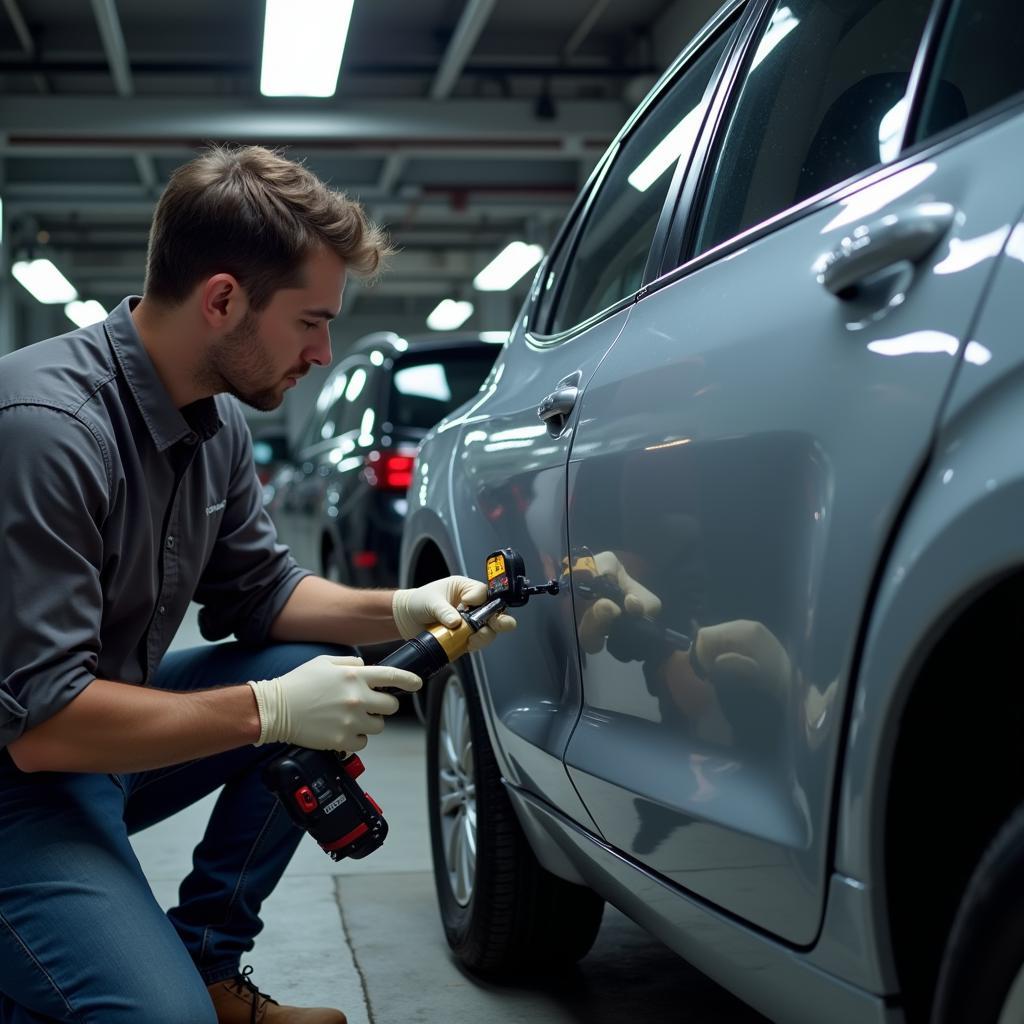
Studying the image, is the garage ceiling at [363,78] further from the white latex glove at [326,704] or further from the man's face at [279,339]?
the white latex glove at [326,704]

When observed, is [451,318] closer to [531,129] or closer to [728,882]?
[531,129]

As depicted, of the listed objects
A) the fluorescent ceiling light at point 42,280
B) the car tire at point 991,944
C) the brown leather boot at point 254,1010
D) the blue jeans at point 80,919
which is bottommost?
the brown leather boot at point 254,1010

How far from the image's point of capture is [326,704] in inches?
68.2

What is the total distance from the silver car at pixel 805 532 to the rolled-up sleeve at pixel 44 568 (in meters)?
0.61

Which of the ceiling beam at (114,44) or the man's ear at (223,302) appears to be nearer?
the man's ear at (223,302)

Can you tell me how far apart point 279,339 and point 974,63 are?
1007 mm

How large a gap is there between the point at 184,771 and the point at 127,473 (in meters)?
0.54

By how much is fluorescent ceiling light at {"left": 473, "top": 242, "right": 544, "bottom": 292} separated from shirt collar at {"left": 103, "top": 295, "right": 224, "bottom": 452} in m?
11.5

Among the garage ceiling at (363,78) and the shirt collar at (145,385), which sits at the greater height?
the garage ceiling at (363,78)

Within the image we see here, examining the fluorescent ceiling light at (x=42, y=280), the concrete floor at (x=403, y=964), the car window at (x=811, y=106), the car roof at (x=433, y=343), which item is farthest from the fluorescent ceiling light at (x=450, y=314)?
the car window at (x=811, y=106)

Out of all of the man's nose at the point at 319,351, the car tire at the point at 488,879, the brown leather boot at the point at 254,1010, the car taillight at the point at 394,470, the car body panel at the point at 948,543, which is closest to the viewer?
the car body panel at the point at 948,543

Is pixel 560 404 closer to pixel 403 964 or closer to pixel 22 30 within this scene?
pixel 403 964

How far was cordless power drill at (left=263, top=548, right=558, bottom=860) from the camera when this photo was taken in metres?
1.71

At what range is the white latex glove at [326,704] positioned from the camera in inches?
68.2
